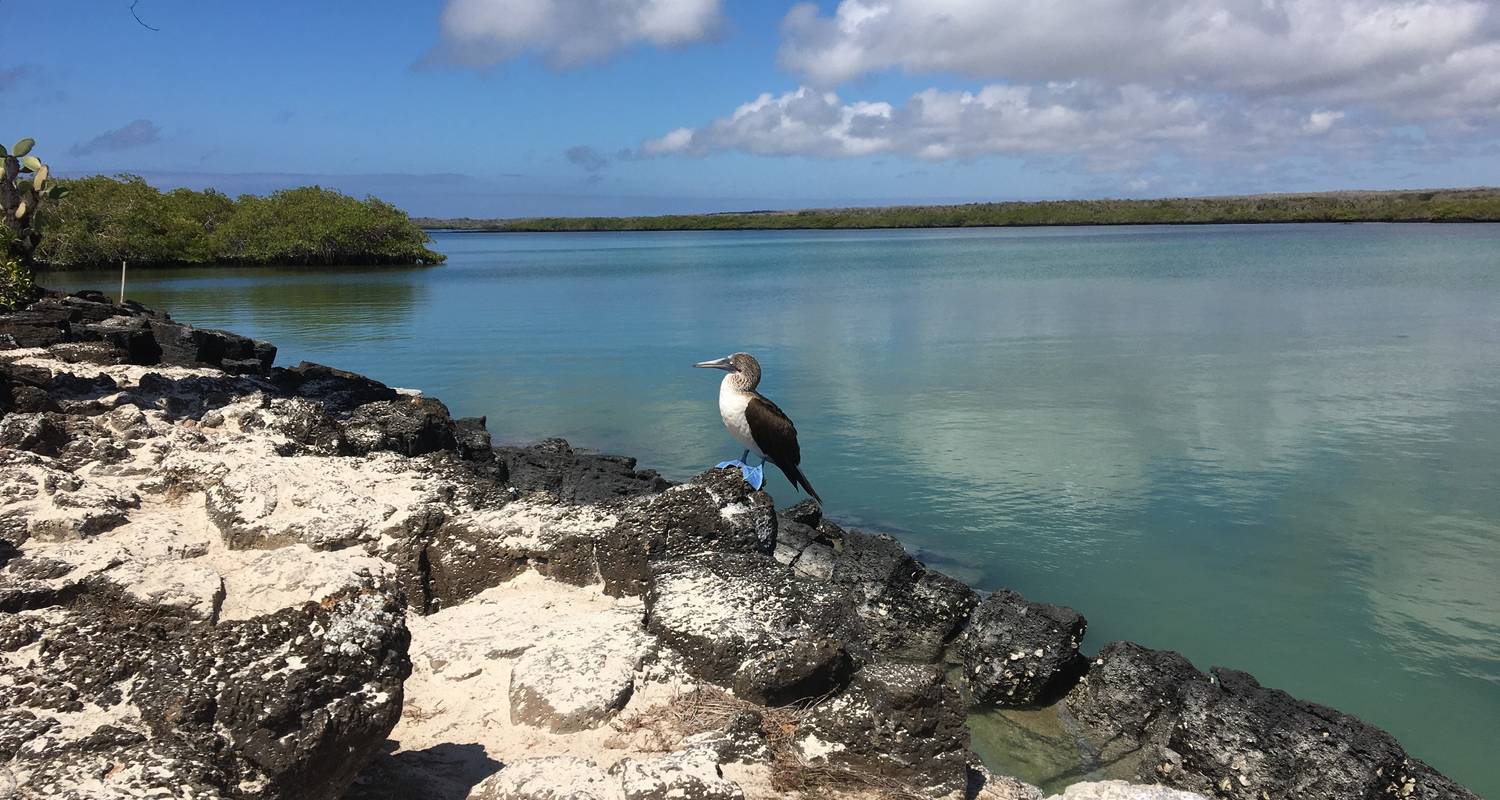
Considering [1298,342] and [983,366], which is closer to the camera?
[983,366]

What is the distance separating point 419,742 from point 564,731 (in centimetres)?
56

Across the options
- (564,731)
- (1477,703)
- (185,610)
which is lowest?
(1477,703)

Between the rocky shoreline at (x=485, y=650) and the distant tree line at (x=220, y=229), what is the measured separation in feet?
140

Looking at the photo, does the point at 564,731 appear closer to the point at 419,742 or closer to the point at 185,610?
the point at 419,742

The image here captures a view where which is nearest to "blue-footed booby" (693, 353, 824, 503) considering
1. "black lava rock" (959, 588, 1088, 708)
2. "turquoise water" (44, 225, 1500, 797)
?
"black lava rock" (959, 588, 1088, 708)

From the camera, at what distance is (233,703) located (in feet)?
9.47

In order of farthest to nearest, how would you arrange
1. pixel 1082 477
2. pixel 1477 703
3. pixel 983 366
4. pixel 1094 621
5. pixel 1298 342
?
pixel 1298 342
pixel 983 366
pixel 1082 477
pixel 1094 621
pixel 1477 703

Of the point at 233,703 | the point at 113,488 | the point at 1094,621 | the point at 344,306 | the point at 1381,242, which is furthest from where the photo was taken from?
the point at 1381,242

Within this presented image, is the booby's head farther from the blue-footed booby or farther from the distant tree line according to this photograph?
the distant tree line

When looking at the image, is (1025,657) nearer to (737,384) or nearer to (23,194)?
(737,384)

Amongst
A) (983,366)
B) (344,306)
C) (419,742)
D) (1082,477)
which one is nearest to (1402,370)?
(983,366)

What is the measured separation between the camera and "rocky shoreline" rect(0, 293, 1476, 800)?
2977mm

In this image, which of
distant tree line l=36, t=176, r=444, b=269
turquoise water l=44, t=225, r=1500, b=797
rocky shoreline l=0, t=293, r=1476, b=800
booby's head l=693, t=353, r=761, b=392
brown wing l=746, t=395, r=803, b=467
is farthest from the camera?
distant tree line l=36, t=176, r=444, b=269

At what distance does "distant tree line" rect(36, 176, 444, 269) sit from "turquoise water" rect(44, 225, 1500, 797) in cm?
1357
